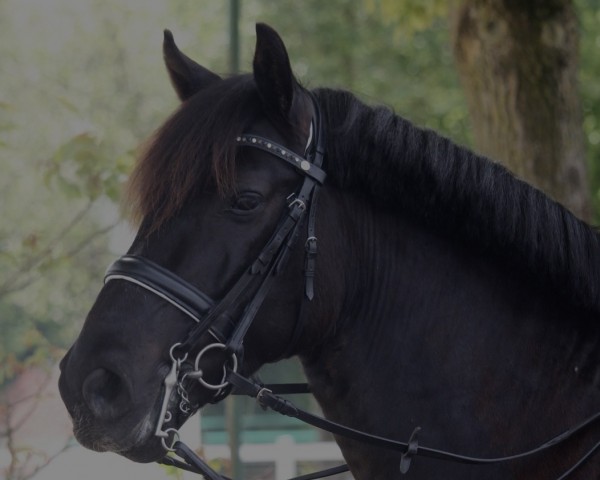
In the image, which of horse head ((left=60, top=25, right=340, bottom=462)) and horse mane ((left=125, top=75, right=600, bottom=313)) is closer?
horse head ((left=60, top=25, right=340, bottom=462))

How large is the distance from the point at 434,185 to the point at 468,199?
0.36 ft

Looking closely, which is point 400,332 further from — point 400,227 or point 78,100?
point 78,100

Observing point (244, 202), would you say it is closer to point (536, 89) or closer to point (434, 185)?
point (434, 185)

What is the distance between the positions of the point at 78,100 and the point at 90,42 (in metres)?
0.43

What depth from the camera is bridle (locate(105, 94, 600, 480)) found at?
256 centimetres

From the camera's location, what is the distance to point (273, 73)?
2.70 m

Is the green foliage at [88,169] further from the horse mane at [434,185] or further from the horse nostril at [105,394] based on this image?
the horse nostril at [105,394]

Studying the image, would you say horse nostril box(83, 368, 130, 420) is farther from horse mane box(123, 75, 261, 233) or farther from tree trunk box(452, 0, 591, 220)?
tree trunk box(452, 0, 591, 220)

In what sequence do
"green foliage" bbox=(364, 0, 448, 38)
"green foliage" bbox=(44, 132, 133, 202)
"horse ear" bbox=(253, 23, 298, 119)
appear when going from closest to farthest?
"horse ear" bbox=(253, 23, 298, 119), "green foliage" bbox=(44, 132, 133, 202), "green foliage" bbox=(364, 0, 448, 38)

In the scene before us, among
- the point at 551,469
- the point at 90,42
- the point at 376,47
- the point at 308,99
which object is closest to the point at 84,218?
the point at 90,42

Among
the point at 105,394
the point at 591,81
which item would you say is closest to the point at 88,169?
the point at 105,394

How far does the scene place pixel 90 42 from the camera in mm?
6500

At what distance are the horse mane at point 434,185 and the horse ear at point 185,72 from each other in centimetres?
17

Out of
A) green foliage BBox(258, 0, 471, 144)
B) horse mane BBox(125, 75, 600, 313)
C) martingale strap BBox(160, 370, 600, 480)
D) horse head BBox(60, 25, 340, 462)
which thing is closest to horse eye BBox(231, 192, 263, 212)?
horse head BBox(60, 25, 340, 462)
